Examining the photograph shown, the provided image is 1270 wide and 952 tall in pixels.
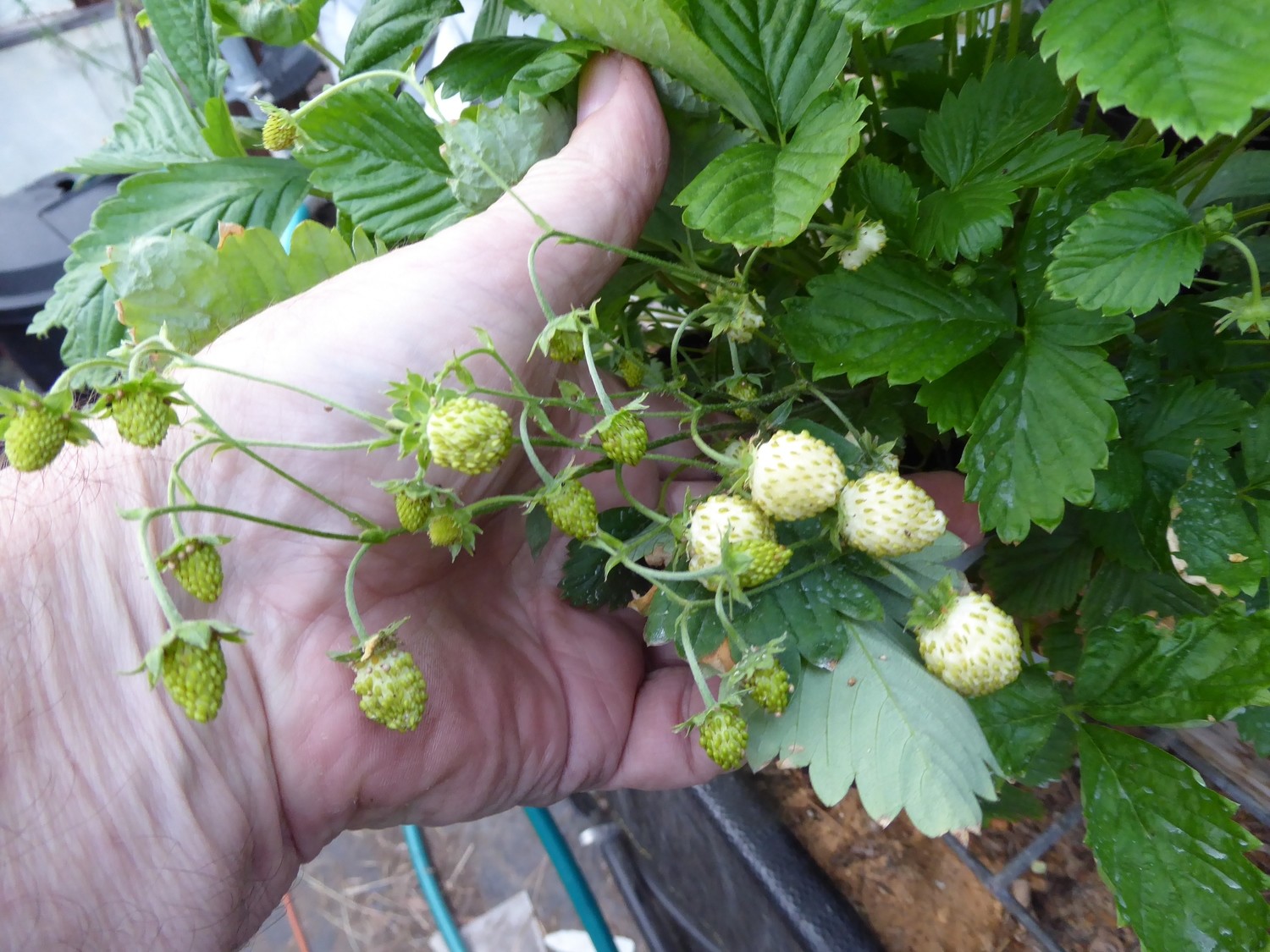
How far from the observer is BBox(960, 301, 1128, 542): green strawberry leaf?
464mm

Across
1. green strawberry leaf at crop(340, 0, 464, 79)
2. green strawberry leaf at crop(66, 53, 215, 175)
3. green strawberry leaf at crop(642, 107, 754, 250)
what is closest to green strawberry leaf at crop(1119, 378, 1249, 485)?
green strawberry leaf at crop(642, 107, 754, 250)

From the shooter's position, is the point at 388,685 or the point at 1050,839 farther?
the point at 1050,839

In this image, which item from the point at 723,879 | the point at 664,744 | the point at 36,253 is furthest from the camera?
the point at 36,253

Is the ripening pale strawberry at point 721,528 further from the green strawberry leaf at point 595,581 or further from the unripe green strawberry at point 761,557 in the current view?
the green strawberry leaf at point 595,581

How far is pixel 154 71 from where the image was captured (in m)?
0.75

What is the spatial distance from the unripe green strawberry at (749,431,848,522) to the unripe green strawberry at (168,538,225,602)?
27cm

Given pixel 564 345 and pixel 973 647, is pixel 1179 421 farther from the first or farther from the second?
pixel 564 345

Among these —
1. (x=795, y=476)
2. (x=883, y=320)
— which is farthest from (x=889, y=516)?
(x=883, y=320)

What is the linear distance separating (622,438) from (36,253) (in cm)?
148

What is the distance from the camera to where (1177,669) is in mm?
505

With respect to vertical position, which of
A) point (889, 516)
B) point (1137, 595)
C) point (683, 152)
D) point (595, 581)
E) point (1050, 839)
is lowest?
point (1050, 839)

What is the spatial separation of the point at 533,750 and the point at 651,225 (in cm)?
43

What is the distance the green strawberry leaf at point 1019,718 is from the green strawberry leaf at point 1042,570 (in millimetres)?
119

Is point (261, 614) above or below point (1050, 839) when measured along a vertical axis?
above
